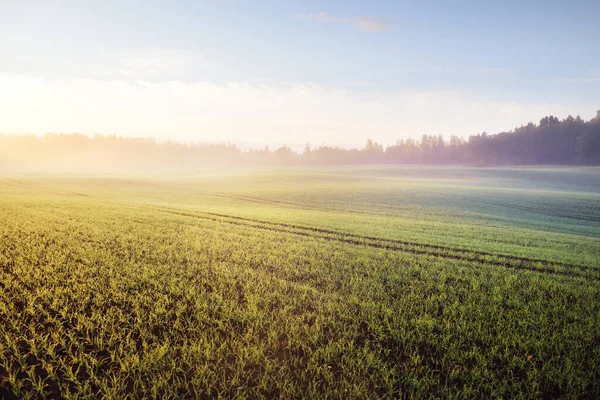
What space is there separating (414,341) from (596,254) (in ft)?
46.8

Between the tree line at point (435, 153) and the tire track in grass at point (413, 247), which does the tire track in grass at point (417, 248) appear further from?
the tree line at point (435, 153)

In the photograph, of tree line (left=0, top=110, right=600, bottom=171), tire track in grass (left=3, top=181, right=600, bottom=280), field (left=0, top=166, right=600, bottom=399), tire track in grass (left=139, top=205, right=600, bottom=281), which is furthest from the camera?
tree line (left=0, top=110, right=600, bottom=171)

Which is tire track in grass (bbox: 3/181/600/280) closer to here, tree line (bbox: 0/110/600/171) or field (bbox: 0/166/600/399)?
field (bbox: 0/166/600/399)

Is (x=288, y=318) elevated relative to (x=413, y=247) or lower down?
elevated

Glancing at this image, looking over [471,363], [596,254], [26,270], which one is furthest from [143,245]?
[596,254]

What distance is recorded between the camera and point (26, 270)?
915cm

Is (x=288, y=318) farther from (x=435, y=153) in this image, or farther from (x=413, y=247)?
(x=435, y=153)

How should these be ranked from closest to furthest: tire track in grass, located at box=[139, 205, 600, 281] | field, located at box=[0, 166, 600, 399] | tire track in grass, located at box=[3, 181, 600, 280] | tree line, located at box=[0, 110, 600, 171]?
field, located at box=[0, 166, 600, 399] < tire track in grass, located at box=[139, 205, 600, 281] < tire track in grass, located at box=[3, 181, 600, 280] < tree line, located at box=[0, 110, 600, 171]

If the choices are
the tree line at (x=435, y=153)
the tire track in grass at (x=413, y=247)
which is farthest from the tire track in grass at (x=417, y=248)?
the tree line at (x=435, y=153)

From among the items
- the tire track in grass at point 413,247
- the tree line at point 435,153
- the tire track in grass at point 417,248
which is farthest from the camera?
the tree line at point 435,153

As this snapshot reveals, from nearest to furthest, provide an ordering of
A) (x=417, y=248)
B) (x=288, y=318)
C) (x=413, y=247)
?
(x=288, y=318)
(x=417, y=248)
(x=413, y=247)

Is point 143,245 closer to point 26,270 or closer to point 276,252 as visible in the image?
point 26,270

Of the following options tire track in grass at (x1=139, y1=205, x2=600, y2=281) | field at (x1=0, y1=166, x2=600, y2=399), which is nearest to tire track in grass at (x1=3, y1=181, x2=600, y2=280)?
tire track in grass at (x1=139, y1=205, x2=600, y2=281)

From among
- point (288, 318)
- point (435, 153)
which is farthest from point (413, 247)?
point (435, 153)
